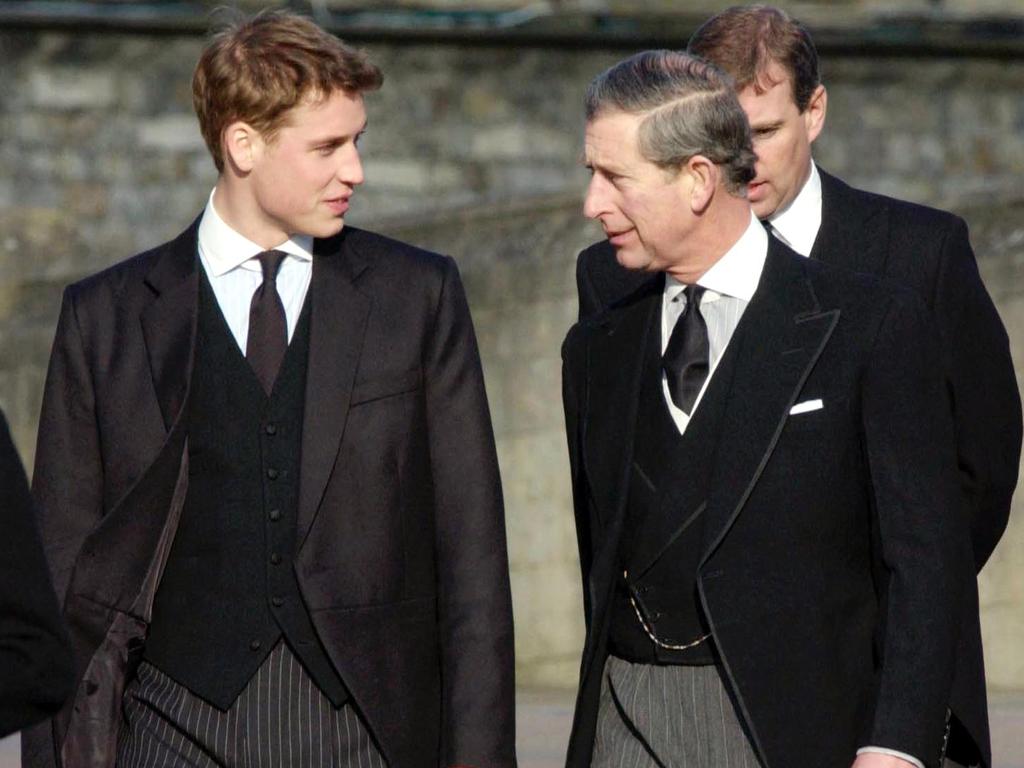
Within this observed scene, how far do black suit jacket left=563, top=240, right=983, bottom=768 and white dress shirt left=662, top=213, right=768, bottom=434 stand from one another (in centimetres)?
5

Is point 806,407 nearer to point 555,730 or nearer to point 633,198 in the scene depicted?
point 633,198

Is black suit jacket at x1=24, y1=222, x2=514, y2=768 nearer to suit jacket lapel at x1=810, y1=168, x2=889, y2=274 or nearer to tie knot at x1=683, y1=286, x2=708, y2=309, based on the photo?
tie knot at x1=683, y1=286, x2=708, y2=309

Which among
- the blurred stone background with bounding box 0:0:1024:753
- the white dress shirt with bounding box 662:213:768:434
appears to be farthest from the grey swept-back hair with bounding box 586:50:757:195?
the blurred stone background with bounding box 0:0:1024:753

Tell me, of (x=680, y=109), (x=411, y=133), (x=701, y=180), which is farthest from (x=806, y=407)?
(x=411, y=133)

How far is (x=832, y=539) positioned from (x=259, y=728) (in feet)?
3.18

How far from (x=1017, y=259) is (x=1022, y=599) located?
124 centimetres

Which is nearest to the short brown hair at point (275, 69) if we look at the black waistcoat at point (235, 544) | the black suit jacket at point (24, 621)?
the black waistcoat at point (235, 544)

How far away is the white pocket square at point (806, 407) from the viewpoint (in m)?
4.17

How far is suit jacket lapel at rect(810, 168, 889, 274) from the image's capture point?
15.6ft

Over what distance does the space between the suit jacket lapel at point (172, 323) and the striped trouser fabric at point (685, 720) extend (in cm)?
92

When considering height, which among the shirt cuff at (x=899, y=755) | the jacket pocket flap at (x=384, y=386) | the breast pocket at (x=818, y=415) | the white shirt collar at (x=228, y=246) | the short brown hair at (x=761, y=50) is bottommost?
the shirt cuff at (x=899, y=755)

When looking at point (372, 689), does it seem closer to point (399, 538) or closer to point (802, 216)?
point (399, 538)

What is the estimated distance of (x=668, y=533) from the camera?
13.7 ft

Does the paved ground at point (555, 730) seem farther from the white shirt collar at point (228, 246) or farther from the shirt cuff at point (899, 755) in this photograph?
the shirt cuff at point (899, 755)
